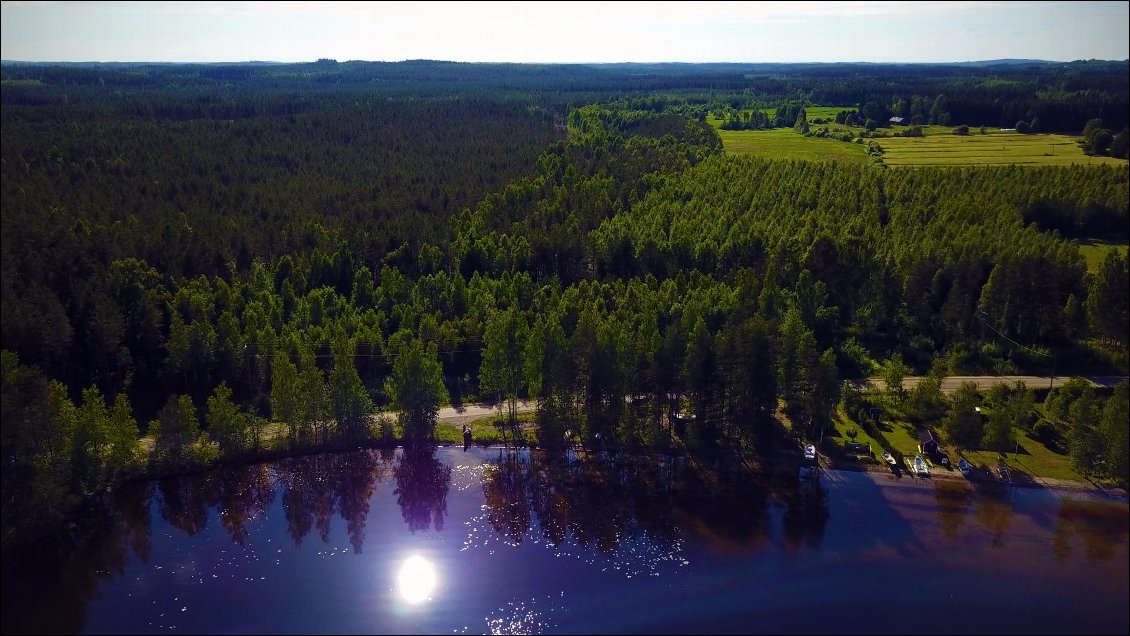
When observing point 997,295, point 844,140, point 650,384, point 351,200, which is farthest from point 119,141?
point 844,140

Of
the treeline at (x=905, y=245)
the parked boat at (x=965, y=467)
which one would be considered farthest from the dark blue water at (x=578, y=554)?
the treeline at (x=905, y=245)

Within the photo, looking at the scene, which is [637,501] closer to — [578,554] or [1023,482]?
[578,554]

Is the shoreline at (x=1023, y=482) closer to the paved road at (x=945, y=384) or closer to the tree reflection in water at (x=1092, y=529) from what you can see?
the tree reflection in water at (x=1092, y=529)

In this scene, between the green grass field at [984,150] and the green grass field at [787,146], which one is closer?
the green grass field at [984,150]

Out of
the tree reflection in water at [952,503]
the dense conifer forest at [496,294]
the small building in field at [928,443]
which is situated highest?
the dense conifer forest at [496,294]

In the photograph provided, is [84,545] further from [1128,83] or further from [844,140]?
[844,140]
